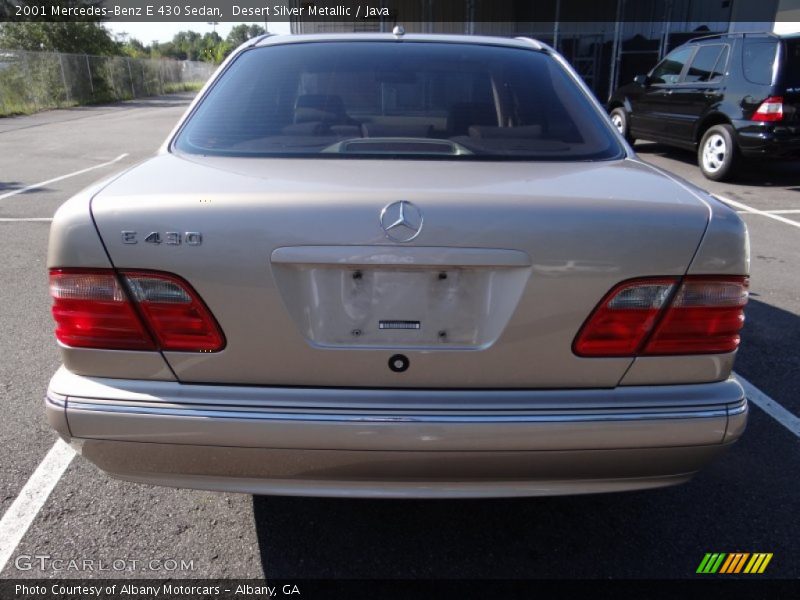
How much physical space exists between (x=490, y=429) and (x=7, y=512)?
1866 mm

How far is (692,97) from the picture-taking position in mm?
9172

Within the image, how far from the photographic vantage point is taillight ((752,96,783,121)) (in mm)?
7914

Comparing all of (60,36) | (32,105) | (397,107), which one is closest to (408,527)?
(397,107)

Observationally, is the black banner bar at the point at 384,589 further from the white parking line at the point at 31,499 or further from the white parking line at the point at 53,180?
the white parking line at the point at 53,180

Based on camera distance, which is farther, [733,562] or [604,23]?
[604,23]

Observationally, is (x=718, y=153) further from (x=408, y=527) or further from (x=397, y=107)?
(x=408, y=527)

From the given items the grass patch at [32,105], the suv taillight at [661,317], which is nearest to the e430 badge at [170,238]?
the suv taillight at [661,317]

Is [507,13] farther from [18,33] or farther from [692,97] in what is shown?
[18,33]

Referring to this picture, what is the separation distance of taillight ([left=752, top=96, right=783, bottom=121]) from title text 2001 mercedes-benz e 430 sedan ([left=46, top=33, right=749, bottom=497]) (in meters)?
7.46

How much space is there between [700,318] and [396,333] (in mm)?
832

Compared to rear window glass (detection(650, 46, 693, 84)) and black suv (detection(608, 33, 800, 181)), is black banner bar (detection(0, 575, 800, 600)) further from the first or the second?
rear window glass (detection(650, 46, 693, 84))

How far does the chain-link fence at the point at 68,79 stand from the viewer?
21.8m

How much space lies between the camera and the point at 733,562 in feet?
7.13

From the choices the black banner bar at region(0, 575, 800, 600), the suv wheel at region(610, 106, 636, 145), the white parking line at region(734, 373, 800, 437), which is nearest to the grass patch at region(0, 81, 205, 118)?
the suv wheel at region(610, 106, 636, 145)
